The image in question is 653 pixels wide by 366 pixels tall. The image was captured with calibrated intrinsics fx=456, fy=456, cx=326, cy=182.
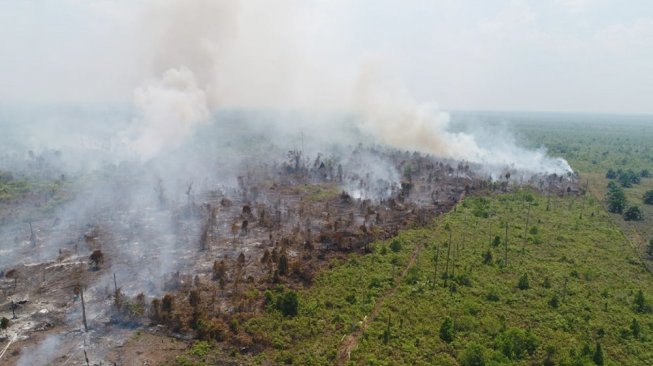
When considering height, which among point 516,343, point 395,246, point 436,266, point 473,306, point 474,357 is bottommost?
point 516,343

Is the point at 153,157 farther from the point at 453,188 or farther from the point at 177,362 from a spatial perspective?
the point at 177,362

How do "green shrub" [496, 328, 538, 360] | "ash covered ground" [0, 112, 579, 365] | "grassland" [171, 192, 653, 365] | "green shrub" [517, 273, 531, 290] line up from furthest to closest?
"green shrub" [517, 273, 531, 290], "ash covered ground" [0, 112, 579, 365], "grassland" [171, 192, 653, 365], "green shrub" [496, 328, 538, 360]

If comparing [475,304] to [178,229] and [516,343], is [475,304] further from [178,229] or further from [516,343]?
[178,229]

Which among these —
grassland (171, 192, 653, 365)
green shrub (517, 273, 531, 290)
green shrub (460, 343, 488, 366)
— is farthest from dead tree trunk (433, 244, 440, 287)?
green shrub (460, 343, 488, 366)

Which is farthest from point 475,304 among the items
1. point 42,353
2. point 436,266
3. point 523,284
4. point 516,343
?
point 42,353

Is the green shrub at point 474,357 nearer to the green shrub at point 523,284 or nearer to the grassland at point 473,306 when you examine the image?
the grassland at point 473,306

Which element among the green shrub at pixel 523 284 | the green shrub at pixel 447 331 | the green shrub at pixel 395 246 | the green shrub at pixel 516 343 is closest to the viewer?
the green shrub at pixel 516 343

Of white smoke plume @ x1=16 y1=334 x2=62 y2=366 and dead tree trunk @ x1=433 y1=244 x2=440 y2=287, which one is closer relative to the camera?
white smoke plume @ x1=16 y1=334 x2=62 y2=366

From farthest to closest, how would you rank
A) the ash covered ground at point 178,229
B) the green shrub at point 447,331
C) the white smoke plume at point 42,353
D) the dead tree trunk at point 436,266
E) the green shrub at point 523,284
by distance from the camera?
the dead tree trunk at point 436,266 → the green shrub at point 523,284 → the ash covered ground at point 178,229 → the green shrub at point 447,331 → the white smoke plume at point 42,353

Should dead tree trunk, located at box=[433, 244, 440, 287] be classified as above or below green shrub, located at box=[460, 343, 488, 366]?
above

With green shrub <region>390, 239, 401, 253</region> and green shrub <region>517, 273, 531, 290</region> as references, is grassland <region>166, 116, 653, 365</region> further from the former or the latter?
green shrub <region>390, 239, 401, 253</region>

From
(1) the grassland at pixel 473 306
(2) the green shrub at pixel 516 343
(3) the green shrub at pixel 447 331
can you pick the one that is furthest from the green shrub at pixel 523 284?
(3) the green shrub at pixel 447 331
